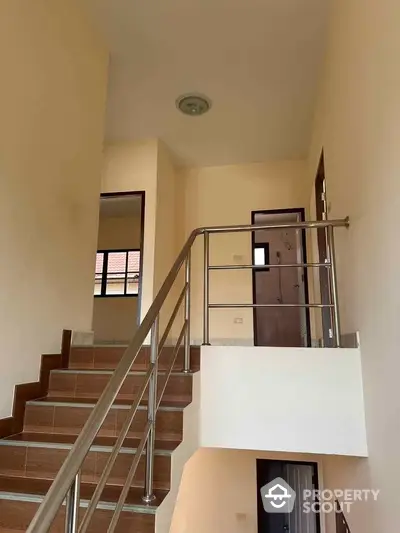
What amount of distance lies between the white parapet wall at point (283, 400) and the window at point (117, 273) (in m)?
4.25

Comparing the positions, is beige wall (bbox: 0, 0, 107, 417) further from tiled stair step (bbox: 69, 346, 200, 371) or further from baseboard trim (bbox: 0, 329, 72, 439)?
tiled stair step (bbox: 69, 346, 200, 371)

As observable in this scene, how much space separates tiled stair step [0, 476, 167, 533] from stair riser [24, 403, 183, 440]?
38 centimetres

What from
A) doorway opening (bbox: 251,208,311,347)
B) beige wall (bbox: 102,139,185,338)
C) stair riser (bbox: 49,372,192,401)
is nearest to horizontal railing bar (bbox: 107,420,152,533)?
stair riser (bbox: 49,372,192,401)

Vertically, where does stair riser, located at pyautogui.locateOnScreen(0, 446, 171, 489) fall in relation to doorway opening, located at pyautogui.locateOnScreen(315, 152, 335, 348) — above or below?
below

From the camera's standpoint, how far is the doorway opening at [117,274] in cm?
654

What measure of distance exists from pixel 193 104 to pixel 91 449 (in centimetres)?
359

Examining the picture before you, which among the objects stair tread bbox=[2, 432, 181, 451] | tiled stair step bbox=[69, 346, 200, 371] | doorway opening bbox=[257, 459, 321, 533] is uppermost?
tiled stair step bbox=[69, 346, 200, 371]

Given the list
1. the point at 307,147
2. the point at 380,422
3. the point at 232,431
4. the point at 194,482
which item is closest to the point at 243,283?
the point at 307,147

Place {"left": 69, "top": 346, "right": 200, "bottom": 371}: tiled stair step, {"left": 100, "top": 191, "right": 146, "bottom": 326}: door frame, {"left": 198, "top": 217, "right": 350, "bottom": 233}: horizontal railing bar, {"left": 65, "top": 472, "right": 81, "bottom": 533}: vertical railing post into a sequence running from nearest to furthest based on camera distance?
1. {"left": 65, "top": 472, "right": 81, "bottom": 533}: vertical railing post
2. {"left": 198, "top": 217, "right": 350, "bottom": 233}: horizontal railing bar
3. {"left": 69, "top": 346, "right": 200, "bottom": 371}: tiled stair step
4. {"left": 100, "top": 191, "right": 146, "bottom": 326}: door frame

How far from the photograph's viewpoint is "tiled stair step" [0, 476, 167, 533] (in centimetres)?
167

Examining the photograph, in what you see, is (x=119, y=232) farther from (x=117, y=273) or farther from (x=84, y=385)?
(x=84, y=385)

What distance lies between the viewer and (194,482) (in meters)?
5.03

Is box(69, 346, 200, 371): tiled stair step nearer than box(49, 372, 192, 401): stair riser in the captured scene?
No

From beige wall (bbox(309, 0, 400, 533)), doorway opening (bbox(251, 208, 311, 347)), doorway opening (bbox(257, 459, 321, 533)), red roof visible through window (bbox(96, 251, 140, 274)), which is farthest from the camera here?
red roof visible through window (bbox(96, 251, 140, 274))
